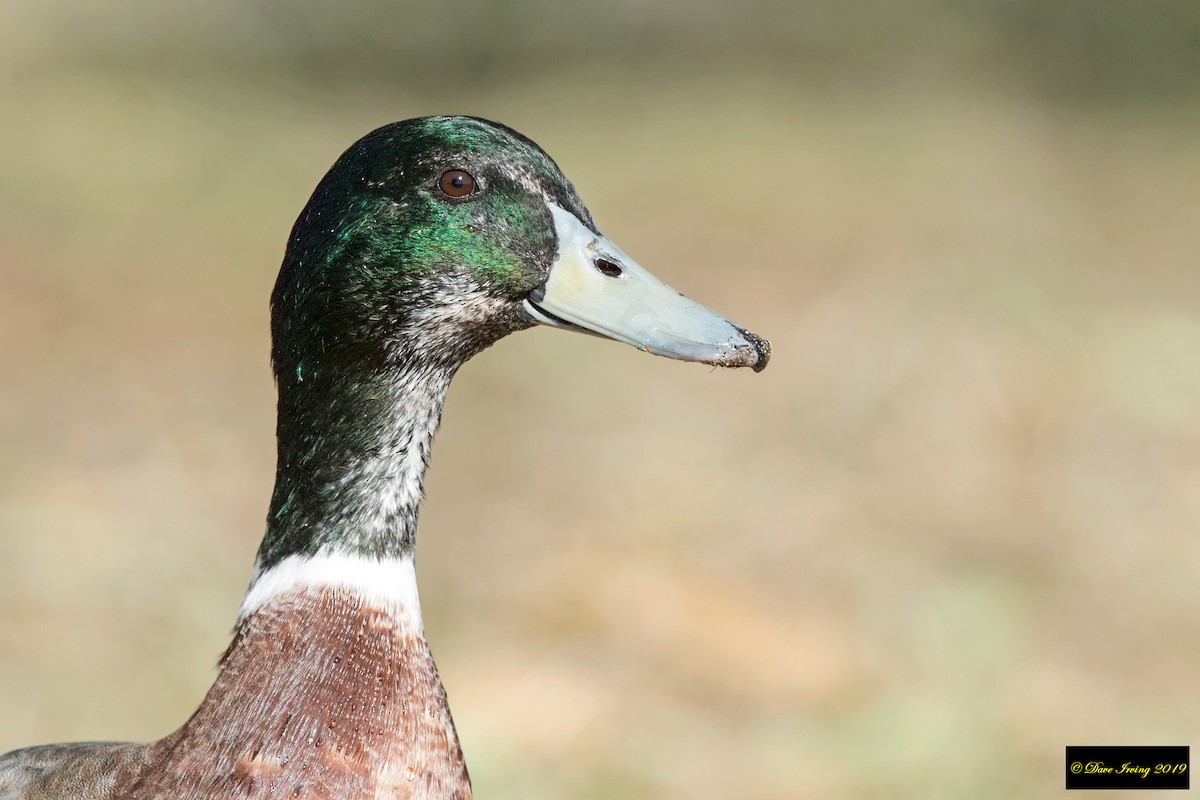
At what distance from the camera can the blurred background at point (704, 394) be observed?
309 centimetres

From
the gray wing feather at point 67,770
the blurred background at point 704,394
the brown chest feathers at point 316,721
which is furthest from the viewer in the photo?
the blurred background at point 704,394

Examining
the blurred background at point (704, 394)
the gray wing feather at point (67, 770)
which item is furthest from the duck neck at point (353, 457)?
the blurred background at point (704, 394)

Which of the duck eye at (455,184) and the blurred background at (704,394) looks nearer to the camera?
the duck eye at (455,184)

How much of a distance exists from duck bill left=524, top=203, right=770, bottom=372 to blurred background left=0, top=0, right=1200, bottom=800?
1.55m

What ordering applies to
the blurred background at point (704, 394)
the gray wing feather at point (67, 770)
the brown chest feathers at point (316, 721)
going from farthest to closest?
1. the blurred background at point (704, 394)
2. the gray wing feather at point (67, 770)
3. the brown chest feathers at point (316, 721)

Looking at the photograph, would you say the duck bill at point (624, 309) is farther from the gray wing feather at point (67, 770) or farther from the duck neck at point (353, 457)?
the gray wing feather at point (67, 770)

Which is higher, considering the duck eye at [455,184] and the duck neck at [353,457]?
the duck eye at [455,184]

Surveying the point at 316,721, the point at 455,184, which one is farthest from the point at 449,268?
the point at 316,721

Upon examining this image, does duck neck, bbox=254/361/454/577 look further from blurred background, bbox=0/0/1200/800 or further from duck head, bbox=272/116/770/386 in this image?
blurred background, bbox=0/0/1200/800

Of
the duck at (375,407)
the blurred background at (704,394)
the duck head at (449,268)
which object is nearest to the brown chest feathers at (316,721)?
the duck at (375,407)

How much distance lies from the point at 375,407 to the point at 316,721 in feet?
1.08

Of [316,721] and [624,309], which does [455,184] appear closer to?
[624,309]

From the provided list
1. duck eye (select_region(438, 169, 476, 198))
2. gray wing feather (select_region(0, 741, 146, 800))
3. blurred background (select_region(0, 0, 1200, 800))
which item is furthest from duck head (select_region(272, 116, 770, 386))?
blurred background (select_region(0, 0, 1200, 800))

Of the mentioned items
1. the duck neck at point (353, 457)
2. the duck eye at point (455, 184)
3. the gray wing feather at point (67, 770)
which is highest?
the duck eye at point (455, 184)
